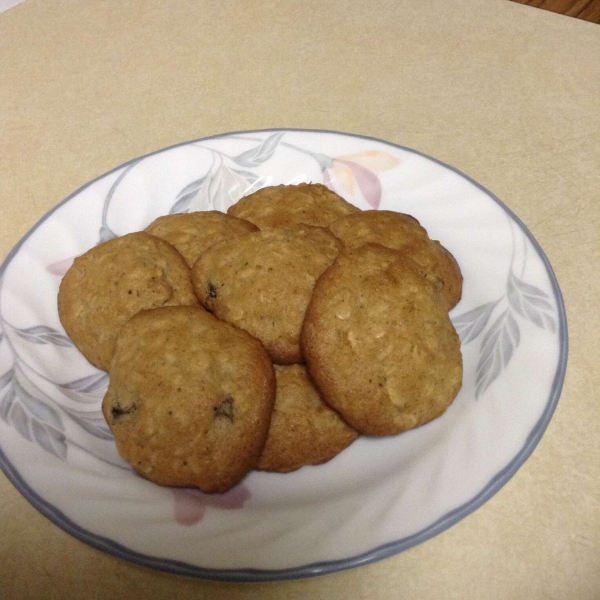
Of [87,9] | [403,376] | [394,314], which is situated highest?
[87,9]

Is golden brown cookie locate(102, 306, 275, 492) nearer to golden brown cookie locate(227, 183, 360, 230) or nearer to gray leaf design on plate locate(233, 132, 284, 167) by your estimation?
golden brown cookie locate(227, 183, 360, 230)

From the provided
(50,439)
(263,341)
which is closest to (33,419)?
(50,439)

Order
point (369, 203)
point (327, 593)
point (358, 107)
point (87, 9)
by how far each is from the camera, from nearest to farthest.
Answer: point (327, 593), point (369, 203), point (358, 107), point (87, 9)

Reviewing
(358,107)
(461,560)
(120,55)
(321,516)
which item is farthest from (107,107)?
(461,560)

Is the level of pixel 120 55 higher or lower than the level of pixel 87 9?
lower

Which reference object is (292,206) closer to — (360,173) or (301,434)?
(360,173)

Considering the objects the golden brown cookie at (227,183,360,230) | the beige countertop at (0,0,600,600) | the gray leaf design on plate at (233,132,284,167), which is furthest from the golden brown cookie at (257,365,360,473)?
the gray leaf design on plate at (233,132,284,167)

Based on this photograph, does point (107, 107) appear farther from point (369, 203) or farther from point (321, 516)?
point (321, 516)
